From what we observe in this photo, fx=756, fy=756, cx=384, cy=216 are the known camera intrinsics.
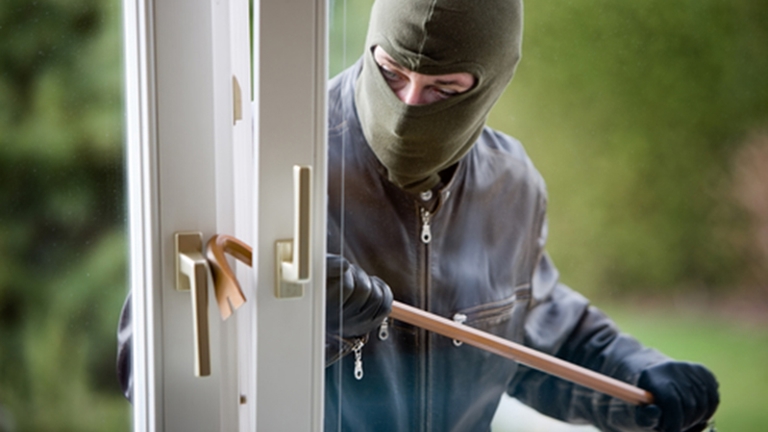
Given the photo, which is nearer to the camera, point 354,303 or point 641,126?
point 354,303

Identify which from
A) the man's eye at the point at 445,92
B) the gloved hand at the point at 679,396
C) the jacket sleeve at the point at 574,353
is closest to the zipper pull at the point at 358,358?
the jacket sleeve at the point at 574,353

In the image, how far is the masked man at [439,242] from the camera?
0.94 meters

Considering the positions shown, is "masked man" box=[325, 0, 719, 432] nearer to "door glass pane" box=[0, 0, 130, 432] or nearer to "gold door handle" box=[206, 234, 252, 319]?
"gold door handle" box=[206, 234, 252, 319]

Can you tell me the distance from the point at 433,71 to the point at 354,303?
0.31 metres

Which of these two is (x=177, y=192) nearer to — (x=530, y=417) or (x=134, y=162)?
(x=134, y=162)

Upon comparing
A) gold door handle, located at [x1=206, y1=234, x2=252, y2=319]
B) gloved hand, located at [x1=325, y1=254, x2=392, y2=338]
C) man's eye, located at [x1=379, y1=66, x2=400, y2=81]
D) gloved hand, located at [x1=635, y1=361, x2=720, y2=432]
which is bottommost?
gloved hand, located at [x1=635, y1=361, x2=720, y2=432]

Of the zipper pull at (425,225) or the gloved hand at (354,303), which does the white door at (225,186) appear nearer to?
the gloved hand at (354,303)

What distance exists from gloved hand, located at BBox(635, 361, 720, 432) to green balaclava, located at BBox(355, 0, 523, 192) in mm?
468

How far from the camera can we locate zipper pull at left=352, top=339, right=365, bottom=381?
38.9 inches

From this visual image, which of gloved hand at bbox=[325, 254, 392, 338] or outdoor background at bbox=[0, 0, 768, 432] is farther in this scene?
gloved hand at bbox=[325, 254, 392, 338]

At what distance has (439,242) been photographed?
102 cm

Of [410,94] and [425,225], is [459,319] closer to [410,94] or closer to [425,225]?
[425,225]

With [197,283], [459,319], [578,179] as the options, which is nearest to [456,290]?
[459,319]

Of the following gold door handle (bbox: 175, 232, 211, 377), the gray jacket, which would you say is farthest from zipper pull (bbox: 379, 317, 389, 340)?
gold door handle (bbox: 175, 232, 211, 377)
